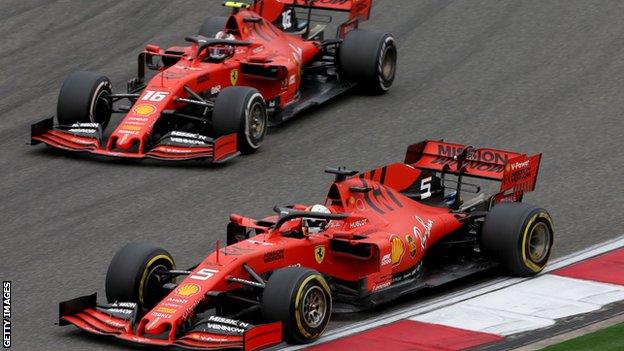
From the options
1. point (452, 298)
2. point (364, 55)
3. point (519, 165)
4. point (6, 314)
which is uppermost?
point (364, 55)

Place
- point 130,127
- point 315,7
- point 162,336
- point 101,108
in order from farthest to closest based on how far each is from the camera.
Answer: point 315,7, point 101,108, point 130,127, point 162,336

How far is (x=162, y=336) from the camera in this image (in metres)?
16.2

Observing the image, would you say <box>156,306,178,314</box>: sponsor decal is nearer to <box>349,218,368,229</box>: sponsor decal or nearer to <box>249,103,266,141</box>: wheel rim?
<box>349,218,368,229</box>: sponsor decal

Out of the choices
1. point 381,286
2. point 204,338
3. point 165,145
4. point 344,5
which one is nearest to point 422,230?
point 381,286

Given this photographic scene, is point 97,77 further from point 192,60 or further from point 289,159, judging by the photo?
point 289,159

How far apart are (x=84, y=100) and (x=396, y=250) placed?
826cm

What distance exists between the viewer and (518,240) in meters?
18.3

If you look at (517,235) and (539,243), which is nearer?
(517,235)

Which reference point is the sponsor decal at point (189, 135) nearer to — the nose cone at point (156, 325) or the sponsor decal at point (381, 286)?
the sponsor decal at point (381, 286)

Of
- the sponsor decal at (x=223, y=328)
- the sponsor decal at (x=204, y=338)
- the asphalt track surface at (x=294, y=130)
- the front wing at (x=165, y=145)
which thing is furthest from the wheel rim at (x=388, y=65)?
the sponsor decal at (x=204, y=338)

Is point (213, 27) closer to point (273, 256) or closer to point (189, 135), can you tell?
point (189, 135)

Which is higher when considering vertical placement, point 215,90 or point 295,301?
point 215,90

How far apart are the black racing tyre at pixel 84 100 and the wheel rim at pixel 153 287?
790 cm

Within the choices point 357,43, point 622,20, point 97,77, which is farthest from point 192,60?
point 622,20
